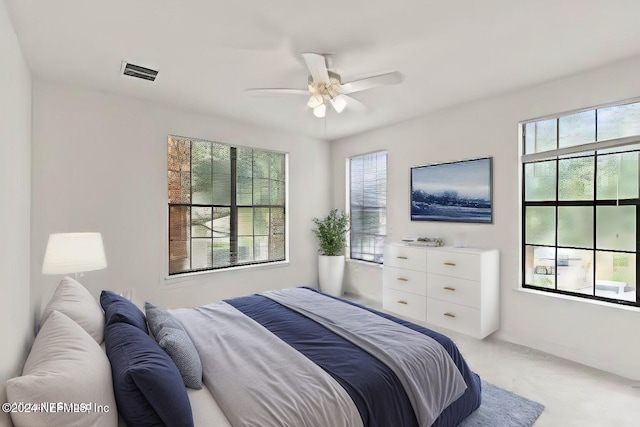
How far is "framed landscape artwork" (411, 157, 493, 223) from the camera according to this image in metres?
3.54

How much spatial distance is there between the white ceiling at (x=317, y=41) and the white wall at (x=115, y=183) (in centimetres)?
29

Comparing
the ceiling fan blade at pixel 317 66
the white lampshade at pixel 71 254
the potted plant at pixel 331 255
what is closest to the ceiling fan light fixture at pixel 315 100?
the ceiling fan blade at pixel 317 66

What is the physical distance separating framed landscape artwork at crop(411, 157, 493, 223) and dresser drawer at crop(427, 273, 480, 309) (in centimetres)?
75

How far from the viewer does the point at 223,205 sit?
14.1 ft

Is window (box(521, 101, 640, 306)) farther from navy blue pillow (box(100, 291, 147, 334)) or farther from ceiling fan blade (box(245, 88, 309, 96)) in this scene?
navy blue pillow (box(100, 291, 147, 334))

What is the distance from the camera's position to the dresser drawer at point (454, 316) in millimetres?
3229

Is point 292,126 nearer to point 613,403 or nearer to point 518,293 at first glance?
point 518,293

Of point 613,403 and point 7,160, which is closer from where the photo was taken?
point 7,160

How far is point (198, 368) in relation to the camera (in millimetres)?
1571

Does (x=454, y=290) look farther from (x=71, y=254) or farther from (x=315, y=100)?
(x=71, y=254)

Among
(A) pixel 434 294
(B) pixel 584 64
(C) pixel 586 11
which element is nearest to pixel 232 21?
(C) pixel 586 11

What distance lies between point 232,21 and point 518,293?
11.5 feet

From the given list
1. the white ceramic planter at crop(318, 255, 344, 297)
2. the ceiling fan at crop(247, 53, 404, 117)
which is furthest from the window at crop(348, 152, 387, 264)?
the ceiling fan at crop(247, 53, 404, 117)

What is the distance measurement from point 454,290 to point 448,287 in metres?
0.07
